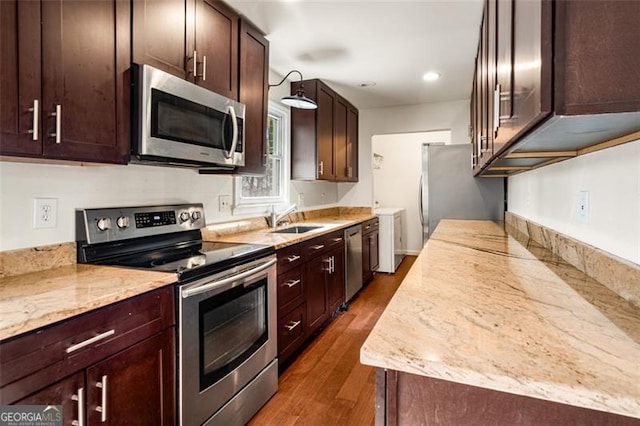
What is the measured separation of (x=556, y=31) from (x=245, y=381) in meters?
1.88

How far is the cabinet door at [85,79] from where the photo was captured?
1.21 metres

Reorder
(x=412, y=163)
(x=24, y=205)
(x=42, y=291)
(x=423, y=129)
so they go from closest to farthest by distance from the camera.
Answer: (x=42, y=291) → (x=24, y=205) → (x=423, y=129) → (x=412, y=163)

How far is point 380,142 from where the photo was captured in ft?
21.3

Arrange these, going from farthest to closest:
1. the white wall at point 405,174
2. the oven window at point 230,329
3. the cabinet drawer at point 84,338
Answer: the white wall at point 405,174 < the oven window at point 230,329 < the cabinet drawer at point 84,338

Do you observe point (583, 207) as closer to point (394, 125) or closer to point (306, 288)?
point (306, 288)

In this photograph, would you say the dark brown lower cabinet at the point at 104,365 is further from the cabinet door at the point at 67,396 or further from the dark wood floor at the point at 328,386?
Answer: the dark wood floor at the point at 328,386

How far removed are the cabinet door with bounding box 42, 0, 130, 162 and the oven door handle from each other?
630 millimetres

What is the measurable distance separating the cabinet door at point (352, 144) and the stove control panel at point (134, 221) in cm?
268

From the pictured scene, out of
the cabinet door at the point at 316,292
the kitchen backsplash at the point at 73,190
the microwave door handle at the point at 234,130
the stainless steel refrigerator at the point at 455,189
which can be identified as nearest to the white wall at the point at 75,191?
the kitchen backsplash at the point at 73,190

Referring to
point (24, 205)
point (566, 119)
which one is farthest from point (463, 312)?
point (24, 205)

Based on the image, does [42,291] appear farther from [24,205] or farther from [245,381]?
[245,381]

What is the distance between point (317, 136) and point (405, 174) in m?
3.24

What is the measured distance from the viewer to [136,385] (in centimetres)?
124

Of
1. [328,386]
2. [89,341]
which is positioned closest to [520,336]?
[89,341]
